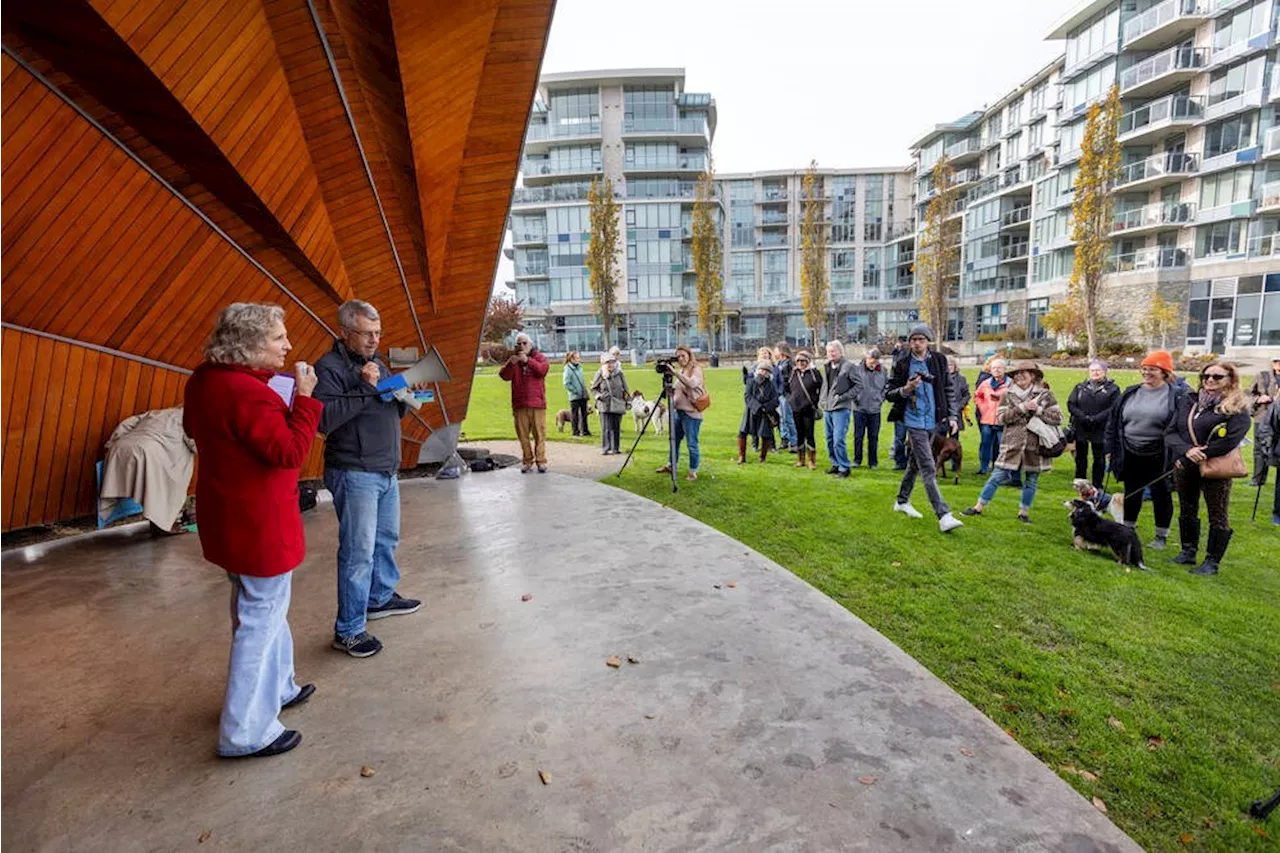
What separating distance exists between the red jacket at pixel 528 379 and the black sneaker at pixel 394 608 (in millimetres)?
4776

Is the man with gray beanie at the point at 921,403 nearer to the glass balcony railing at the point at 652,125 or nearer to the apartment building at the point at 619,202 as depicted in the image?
the apartment building at the point at 619,202

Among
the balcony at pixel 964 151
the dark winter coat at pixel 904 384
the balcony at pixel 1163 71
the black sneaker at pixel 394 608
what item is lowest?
the black sneaker at pixel 394 608

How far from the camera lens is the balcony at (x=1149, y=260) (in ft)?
112

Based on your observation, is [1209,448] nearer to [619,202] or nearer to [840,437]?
[840,437]

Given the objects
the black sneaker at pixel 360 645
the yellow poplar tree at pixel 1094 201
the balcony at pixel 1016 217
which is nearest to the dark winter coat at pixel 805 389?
the black sneaker at pixel 360 645

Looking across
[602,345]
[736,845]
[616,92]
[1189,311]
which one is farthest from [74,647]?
[616,92]

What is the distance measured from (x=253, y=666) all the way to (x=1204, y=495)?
7531 mm

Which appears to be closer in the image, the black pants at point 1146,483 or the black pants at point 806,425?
the black pants at point 1146,483

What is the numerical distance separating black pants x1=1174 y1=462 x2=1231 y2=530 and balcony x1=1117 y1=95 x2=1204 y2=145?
3969 cm

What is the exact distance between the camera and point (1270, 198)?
2978 centimetres

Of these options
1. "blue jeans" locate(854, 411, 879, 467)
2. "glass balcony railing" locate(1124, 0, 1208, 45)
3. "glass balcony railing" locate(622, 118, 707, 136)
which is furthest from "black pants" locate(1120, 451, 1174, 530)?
"glass balcony railing" locate(622, 118, 707, 136)

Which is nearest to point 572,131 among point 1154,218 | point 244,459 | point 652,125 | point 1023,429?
point 652,125

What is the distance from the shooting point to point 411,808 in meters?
2.54

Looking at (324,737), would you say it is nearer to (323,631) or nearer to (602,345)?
(323,631)
